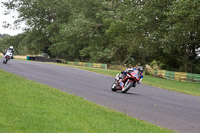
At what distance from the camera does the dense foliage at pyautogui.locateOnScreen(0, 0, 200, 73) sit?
3697 cm

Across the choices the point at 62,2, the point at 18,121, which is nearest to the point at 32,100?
the point at 18,121

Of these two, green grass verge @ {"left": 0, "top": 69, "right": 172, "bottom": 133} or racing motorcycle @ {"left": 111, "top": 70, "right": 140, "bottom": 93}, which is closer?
green grass verge @ {"left": 0, "top": 69, "right": 172, "bottom": 133}

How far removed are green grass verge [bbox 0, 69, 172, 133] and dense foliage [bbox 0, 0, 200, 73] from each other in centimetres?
2422

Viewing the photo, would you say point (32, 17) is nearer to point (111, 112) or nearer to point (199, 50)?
point (199, 50)

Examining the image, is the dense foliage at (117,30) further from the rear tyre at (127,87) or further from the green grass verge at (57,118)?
the green grass verge at (57,118)

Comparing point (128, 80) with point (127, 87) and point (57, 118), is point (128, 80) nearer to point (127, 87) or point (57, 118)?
point (127, 87)

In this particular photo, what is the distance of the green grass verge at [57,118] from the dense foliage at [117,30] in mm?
24221

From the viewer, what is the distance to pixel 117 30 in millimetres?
46719

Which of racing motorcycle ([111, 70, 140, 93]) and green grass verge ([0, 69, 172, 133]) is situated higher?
racing motorcycle ([111, 70, 140, 93])

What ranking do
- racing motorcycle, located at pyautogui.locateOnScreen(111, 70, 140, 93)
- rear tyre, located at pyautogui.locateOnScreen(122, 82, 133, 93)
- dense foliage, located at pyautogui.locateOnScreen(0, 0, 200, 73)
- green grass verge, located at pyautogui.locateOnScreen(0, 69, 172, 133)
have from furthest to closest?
1. dense foliage, located at pyautogui.locateOnScreen(0, 0, 200, 73)
2. rear tyre, located at pyautogui.locateOnScreen(122, 82, 133, 93)
3. racing motorcycle, located at pyautogui.locateOnScreen(111, 70, 140, 93)
4. green grass verge, located at pyautogui.locateOnScreen(0, 69, 172, 133)

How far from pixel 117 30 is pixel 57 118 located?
39577mm

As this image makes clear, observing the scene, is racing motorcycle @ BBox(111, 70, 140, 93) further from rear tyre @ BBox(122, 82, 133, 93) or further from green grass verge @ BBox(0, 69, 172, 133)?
green grass verge @ BBox(0, 69, 172, 133)

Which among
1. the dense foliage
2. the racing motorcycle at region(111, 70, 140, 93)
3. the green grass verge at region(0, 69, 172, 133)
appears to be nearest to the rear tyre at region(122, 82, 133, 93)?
the racing motorcycle at region(111, 70, 140, 93)

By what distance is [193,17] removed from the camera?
31.5 m
